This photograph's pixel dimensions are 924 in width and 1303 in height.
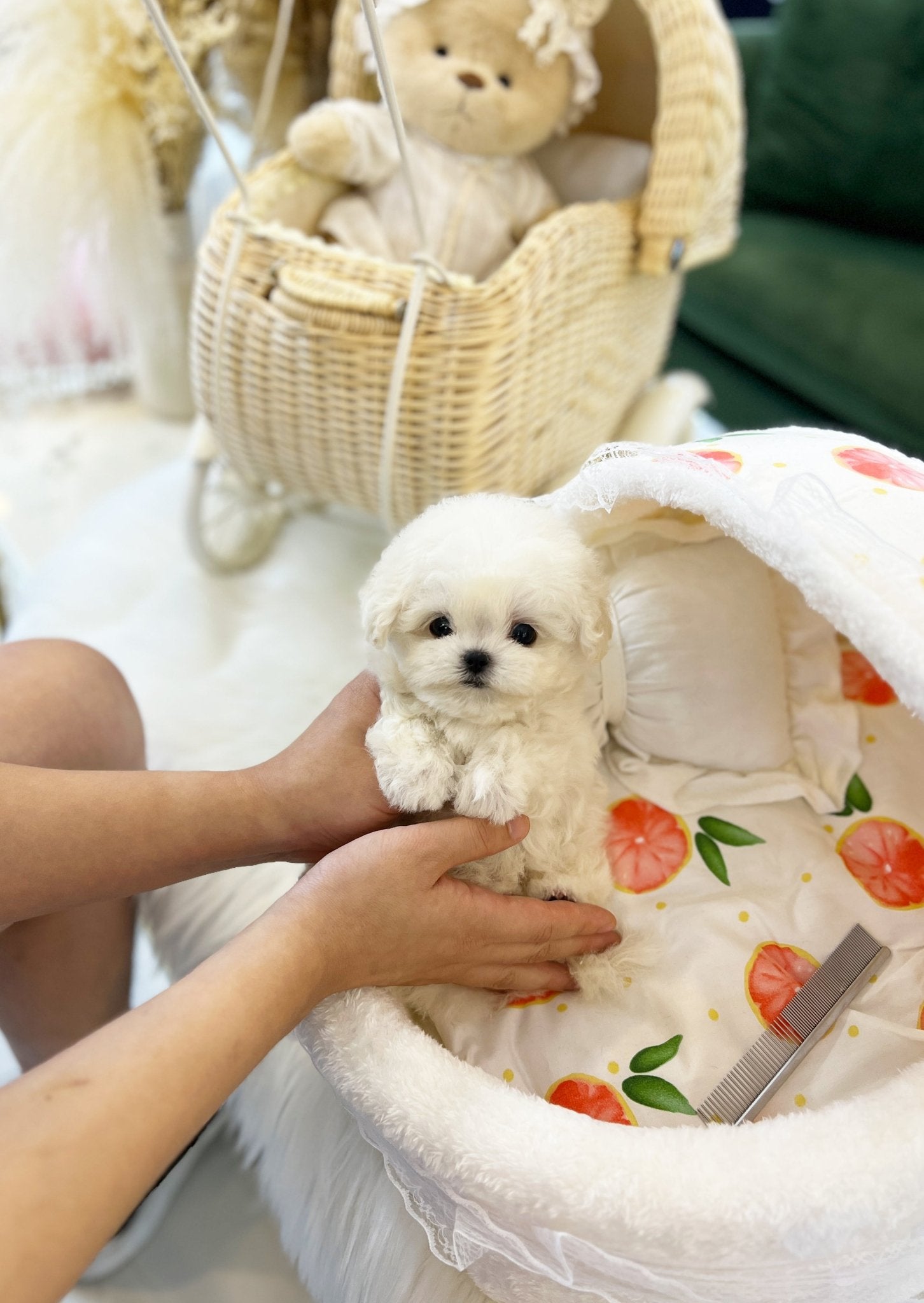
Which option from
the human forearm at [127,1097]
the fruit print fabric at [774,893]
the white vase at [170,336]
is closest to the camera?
the human forearm at [127,1097]

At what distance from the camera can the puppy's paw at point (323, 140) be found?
1.06m

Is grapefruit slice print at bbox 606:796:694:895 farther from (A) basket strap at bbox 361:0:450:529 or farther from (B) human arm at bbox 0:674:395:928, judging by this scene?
Answer: (A) basket strap at bbox 361:0:450:529

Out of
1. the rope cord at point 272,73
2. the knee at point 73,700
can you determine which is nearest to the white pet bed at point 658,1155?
the knee at point 73,700

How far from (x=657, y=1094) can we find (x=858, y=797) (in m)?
0.37

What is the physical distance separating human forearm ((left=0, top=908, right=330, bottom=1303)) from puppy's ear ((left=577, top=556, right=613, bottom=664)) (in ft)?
0.92

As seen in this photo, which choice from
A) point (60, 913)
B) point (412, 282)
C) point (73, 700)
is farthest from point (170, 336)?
point (60, 913)

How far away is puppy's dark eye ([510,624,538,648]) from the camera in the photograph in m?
0.63

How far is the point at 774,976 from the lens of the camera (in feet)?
2.43

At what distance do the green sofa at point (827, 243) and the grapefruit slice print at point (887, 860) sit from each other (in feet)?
3.50

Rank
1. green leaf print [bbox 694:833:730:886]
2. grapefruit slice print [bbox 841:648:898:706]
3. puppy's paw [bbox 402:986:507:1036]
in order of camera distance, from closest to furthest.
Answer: puppy's paw [bbox 402:986:507:1036] < green leaf print [bbox 694:833:730:886] < grapefruit slice print [bbox 841:648:898:706]

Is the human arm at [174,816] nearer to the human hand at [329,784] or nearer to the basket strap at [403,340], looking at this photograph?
the human hand at [329,784]

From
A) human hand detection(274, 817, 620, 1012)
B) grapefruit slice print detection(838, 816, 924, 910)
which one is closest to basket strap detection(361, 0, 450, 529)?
human hand detection(274, 817, 620, 1012)

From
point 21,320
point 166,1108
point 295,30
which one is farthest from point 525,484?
point 21,320

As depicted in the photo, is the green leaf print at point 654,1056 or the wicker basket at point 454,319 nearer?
the green leaf print at point 654,1056
